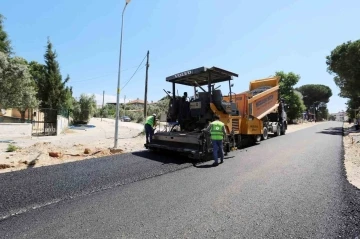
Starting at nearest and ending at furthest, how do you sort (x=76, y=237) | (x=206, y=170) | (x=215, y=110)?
(x=76, y=237)
(x=206, y=170)
(x=215, y=110)

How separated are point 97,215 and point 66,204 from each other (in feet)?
2.61

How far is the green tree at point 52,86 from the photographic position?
83.5 feet

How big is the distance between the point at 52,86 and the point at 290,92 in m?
29.3

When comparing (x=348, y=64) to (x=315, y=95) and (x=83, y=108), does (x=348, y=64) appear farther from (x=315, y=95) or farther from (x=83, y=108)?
(x=315, y=95)

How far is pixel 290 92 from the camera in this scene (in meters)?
32.9

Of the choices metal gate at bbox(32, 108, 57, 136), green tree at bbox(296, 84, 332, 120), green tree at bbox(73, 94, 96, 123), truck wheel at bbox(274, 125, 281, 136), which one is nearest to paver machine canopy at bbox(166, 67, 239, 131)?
truck wheel at bbox(274, 125, 281, 136)

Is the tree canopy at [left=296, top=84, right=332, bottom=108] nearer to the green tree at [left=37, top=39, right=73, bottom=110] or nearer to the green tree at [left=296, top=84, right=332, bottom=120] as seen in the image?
the green tree at [left=296, top=84, right=332, bottom=120]

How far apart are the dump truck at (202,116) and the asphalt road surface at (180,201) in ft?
2.85

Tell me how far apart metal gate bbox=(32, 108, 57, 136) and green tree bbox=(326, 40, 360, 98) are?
2515cm

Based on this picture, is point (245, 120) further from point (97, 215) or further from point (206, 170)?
point (97, 215)

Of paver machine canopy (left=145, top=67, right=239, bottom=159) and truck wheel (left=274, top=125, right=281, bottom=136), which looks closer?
paver machine canopy (left=145, top=67, right=239, bottom=159)

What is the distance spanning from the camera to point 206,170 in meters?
6.05

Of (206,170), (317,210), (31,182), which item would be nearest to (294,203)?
(317,210)

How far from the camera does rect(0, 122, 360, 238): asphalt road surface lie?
302 centimetres
